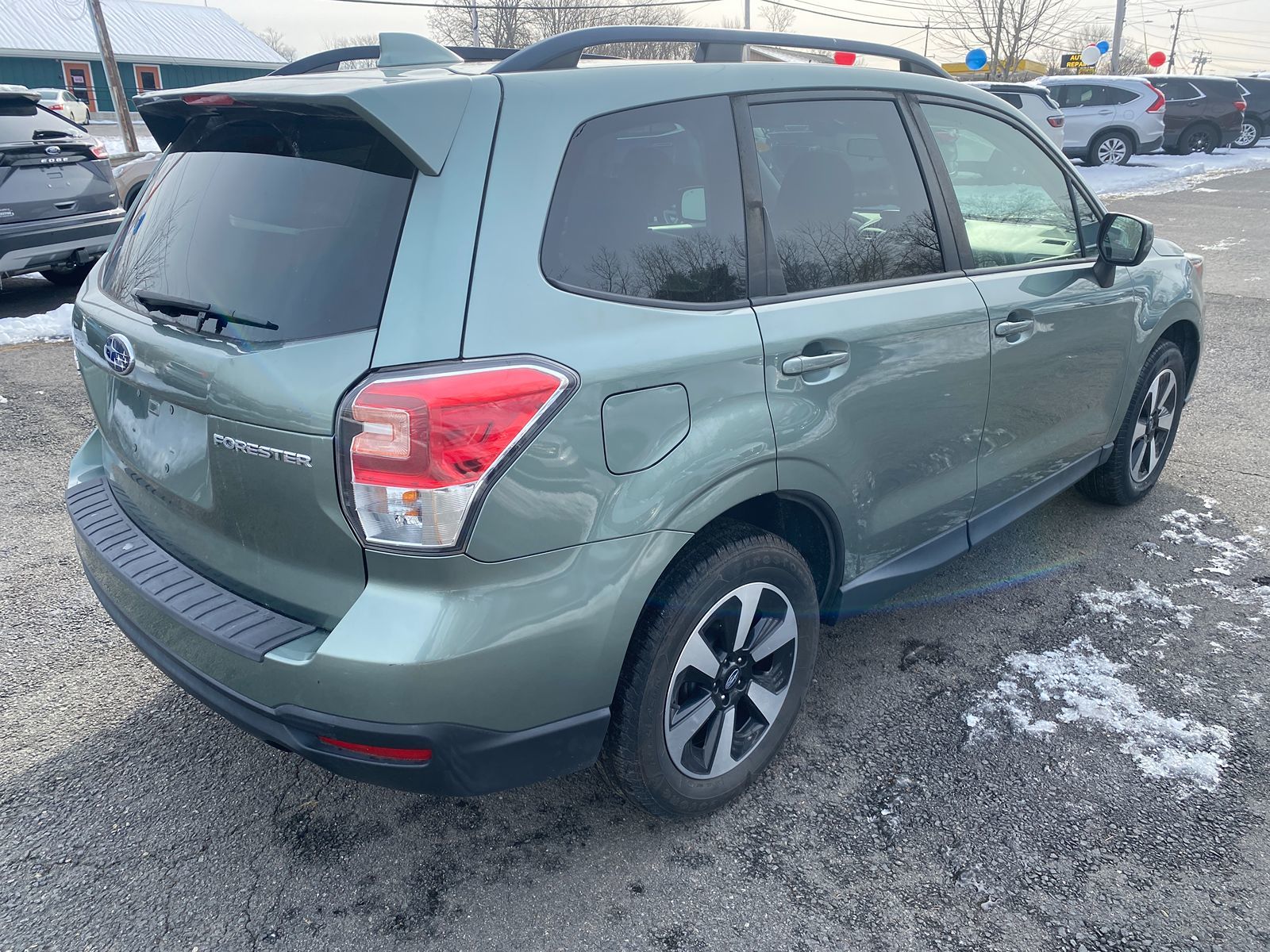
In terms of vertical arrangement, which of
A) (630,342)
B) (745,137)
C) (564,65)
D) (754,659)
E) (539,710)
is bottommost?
(754,659)

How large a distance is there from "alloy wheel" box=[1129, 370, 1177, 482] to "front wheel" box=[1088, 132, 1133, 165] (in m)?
19.5

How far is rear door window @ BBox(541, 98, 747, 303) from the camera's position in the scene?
2.03m

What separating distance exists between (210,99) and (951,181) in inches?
81.6

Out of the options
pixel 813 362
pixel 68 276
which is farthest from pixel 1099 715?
pixel 68 276

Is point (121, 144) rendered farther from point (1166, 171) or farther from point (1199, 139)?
point (1199, 139)

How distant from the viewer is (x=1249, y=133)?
88.0 ft

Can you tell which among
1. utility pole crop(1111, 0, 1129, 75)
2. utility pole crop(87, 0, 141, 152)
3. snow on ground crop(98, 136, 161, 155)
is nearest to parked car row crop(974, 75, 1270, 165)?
utility pole crop(1111, 0, 1129, 75)

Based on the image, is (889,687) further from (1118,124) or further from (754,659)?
(1118,124)

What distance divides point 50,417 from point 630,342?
15.5 ft

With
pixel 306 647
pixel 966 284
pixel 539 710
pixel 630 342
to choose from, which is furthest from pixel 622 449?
pixel 966 284

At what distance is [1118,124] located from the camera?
2066 cm

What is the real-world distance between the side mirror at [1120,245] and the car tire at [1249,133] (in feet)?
93.4

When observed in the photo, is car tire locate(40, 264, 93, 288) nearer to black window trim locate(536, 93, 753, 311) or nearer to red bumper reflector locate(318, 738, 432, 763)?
black window trim locate(536, 93, 753, 311)

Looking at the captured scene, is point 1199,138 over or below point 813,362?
below
